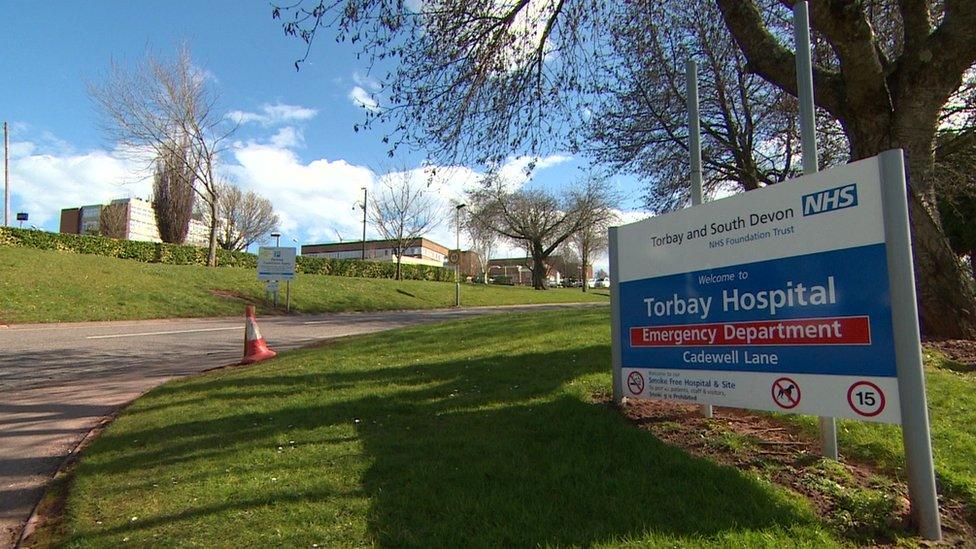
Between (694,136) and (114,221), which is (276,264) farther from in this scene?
(114,221)

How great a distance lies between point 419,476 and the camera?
362 cm

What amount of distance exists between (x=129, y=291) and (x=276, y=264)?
Result: 17.3 feet

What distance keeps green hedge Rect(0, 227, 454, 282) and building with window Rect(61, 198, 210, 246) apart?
18661 mm

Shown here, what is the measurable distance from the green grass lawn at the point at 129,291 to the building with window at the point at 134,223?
26.8 metres

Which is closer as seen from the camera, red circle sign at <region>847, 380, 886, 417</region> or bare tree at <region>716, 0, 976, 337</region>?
red circle sign at <region>847, 380, 886, 417</region>

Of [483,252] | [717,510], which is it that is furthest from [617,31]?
[483,252]

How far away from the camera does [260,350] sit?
9969 millimetres

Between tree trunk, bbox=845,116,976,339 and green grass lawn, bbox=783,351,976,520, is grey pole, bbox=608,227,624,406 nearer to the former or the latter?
green grass lawn, bbox=783,351,976,520

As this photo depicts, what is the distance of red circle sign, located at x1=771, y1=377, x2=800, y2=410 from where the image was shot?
3.34 meters

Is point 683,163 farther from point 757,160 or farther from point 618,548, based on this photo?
point 618,548

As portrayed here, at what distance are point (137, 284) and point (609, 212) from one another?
39731 millimetres

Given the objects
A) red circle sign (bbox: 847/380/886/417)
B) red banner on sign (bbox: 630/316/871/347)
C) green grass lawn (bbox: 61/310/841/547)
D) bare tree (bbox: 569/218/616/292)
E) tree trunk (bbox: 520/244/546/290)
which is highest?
bare tree (bbox: 569/218/616/292)

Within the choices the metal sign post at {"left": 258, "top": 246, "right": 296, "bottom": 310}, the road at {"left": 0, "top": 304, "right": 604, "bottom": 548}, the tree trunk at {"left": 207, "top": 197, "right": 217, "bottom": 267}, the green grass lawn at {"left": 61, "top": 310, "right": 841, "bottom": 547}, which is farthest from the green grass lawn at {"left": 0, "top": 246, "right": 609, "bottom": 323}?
the green grass lawn at {"left": 61, "top": 310, "right": 841, "bottom": 547}

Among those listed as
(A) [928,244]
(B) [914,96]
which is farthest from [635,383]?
(B) [914,96]
